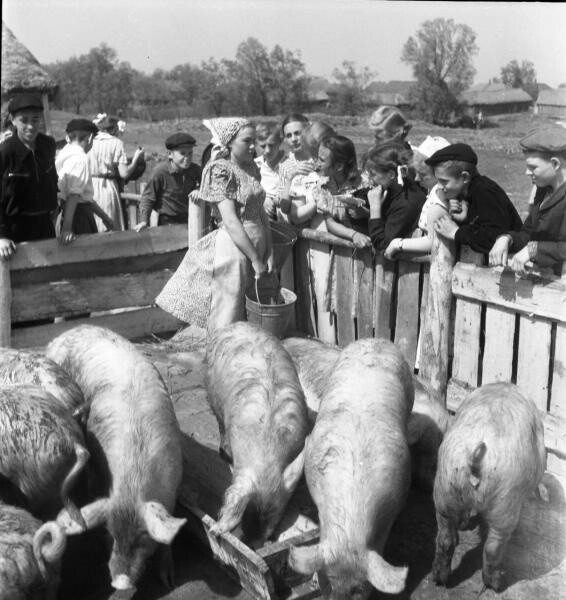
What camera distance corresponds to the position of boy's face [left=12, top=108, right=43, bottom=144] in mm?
6980

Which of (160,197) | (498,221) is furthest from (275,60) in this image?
Answer: (498,221)

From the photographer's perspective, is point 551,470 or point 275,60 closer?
point 551,470

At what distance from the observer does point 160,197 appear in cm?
936

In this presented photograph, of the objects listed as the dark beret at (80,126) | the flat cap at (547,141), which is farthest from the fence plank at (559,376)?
the dark beret at (80,126)

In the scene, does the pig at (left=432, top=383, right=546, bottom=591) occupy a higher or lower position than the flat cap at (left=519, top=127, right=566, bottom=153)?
lower

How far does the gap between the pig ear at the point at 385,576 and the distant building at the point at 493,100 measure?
46985mm

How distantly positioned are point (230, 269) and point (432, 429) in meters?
2.53

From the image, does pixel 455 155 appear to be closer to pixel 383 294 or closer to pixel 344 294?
pixel 383 294

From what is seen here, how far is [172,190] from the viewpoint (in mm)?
9297

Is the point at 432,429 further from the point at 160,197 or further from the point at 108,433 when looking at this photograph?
the point at 160,197

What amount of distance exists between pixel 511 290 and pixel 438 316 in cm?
71

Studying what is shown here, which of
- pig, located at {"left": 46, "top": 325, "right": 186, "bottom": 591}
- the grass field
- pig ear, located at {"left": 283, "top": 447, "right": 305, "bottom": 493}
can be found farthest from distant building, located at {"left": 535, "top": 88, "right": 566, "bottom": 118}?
pig, located at {"left": 46, "top": 325, "right": 186, "bottom": 591}

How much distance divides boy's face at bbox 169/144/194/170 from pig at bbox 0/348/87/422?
4391mm

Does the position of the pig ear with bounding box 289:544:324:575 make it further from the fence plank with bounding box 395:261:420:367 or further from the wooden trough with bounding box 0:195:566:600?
the fence plank with bounding box 395:261:420:367
